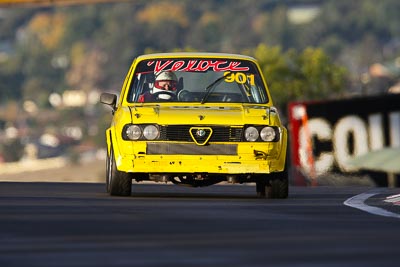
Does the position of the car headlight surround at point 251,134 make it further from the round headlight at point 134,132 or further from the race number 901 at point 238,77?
the race number 901 at point 238,77

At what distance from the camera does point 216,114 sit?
1794 cm

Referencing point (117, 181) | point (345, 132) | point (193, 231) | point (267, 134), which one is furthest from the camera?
point (345, 132)

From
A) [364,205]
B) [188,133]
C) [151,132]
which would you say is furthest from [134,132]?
[364,205]

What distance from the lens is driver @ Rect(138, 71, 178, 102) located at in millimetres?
18828

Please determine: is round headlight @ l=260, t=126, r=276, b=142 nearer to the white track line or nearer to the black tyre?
the white track line

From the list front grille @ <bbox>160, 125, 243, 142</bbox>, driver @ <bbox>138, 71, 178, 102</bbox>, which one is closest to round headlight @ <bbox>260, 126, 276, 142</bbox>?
front grille @ <bbox>160, 125, 243, 142</bbox>

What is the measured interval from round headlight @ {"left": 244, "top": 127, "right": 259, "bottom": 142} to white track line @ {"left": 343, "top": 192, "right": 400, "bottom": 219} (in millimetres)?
1150

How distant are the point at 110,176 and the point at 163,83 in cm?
132

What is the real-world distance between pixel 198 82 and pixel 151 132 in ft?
6.24

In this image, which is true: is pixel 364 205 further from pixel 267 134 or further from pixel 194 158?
pixel 194 158

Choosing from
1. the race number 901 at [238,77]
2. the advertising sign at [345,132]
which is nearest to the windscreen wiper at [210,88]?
the race number 901 at [238,77]

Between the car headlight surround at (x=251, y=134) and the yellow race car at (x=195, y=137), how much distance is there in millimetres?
10

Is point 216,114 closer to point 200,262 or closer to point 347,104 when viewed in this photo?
point 200,262

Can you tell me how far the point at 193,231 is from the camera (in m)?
12.5
